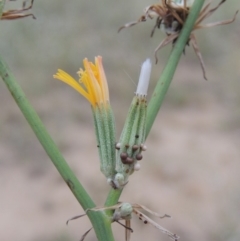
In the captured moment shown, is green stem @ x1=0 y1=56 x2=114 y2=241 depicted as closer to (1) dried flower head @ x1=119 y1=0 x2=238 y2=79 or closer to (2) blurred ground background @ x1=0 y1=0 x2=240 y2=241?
(1) dried flower head @ x1=119 y1=0 x2=238 y2=79

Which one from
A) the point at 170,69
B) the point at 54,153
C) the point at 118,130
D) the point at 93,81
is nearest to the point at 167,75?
the point at 170,69

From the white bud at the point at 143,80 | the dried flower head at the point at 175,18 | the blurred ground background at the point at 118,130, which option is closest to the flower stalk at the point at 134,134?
the white bud at the point at 143,80

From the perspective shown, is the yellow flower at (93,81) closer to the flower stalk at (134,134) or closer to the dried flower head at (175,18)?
the flower stalk at (134,134)

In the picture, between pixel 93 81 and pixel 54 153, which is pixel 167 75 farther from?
pixel 54 153

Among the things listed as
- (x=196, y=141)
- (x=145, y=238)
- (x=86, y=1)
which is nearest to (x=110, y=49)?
(x=86, y=1)

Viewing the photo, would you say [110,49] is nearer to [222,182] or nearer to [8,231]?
[222,182]

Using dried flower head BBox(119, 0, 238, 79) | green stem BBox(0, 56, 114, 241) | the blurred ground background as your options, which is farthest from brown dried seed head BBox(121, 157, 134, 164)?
the blurred ground background

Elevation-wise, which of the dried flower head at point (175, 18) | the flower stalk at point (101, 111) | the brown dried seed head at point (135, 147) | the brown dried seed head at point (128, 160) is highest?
the dried flower head at point (175, 18)
